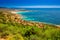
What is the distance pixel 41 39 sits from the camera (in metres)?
8.91

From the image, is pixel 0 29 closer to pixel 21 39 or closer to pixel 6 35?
pixel 6 35

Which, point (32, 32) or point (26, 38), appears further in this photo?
point (32, 32)

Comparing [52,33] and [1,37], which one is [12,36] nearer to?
[1,37]

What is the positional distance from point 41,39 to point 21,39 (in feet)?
3.67

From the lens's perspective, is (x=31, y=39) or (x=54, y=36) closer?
(x=31, y=39)

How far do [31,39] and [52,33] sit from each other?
5.89ft

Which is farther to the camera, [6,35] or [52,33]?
[52,33]

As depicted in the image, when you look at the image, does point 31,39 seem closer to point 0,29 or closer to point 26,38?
point 26,38

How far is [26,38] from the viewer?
909cm

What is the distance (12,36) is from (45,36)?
76.0 inches

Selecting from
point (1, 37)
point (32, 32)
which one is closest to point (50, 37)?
point (32, 32)

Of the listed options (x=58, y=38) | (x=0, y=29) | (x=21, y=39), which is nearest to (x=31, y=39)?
(x=21, y=39)

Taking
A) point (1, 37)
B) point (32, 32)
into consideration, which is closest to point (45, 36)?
point (32, 32)

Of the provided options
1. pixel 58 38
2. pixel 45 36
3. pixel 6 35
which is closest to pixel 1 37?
pixel 6 35
